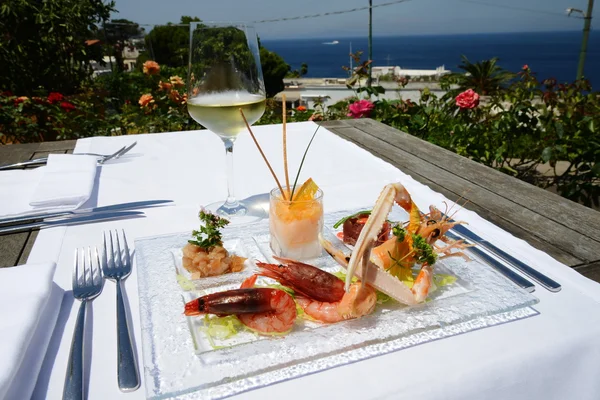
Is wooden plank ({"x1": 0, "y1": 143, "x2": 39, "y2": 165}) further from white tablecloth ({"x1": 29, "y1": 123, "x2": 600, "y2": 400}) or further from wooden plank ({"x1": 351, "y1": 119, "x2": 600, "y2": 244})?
wooden plank ({"x1": 351, "y1": 119, "x2": 600, "y2": 244})

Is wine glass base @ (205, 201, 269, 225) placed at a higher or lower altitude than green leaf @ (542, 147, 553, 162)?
higher

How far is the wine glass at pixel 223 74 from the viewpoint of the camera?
4.12 feet

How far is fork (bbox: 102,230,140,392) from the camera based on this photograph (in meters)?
0.66

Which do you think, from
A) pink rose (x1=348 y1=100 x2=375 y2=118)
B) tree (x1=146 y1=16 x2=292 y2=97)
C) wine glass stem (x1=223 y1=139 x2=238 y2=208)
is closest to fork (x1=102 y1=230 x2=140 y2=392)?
wine glass stem (x1=223 y1=139 x2=238 y2=208)

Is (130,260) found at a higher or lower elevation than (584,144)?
higher

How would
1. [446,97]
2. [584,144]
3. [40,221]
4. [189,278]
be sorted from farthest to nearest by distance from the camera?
1. [446,97]
2. [584,144]
3. [40,221]
4. [189,278]

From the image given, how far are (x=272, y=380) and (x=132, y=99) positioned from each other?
5.39 m

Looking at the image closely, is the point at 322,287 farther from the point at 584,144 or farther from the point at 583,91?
the point at 583,91

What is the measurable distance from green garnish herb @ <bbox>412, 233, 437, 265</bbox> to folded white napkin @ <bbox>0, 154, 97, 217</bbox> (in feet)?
3.37

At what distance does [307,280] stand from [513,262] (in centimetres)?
46

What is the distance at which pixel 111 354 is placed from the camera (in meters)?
0.72

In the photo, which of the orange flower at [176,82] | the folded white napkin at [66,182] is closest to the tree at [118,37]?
the orange flower at [176,82]

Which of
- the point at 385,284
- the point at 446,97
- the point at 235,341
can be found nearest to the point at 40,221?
the point at 235,341

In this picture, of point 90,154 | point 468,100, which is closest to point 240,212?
point 90,154
